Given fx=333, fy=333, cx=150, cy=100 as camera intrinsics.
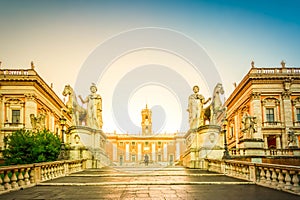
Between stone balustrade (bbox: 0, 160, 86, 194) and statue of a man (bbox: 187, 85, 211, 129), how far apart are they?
38.9 feet

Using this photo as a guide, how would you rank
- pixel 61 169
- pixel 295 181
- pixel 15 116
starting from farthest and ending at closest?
pixel 15 116 < pixel 61 169 < pixel 295 181

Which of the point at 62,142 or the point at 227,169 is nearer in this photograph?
the point at 227,169

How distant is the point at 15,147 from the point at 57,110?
3199 centimetres

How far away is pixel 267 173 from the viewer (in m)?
11.1

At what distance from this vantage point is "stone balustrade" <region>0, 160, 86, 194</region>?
33.7ft

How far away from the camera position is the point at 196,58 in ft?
67.1

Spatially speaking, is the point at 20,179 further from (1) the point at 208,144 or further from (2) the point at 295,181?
(1) the point at 208,144

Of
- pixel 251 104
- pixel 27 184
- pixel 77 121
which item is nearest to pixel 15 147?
pixel 77 121

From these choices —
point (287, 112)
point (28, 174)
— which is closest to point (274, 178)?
point (28, 174)

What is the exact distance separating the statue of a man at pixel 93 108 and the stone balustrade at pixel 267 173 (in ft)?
46.5

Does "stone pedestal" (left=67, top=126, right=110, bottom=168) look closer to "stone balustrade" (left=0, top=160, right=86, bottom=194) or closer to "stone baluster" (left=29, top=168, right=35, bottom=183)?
"stone balustrade" (left=0, top=160, right=86, bottom=194)

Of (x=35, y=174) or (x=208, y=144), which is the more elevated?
→ (x=208, y=144)

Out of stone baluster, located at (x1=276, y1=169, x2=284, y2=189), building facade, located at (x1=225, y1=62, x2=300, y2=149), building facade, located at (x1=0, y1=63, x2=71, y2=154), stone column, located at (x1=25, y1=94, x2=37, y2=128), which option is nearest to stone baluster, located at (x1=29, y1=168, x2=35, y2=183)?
stone baluster, located at (x1=276, y1=169, x2=284, y2=189)

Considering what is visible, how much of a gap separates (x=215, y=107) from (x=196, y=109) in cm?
404
